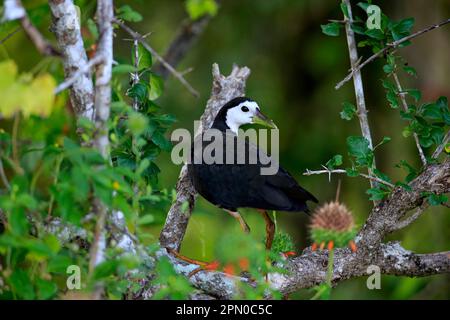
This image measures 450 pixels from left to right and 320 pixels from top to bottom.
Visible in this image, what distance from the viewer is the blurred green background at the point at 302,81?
7652 mm

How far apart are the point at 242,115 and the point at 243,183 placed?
32.6 inches

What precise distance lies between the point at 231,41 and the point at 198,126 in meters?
3.49

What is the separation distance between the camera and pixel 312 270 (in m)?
3.98

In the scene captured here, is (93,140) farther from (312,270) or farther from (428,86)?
(428,86)

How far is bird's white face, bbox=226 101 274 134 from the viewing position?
15.9ft

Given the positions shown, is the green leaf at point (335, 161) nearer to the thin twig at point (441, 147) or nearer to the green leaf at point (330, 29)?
the thin twig at point (441, 147)

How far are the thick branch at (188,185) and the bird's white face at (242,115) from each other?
0.12 metres

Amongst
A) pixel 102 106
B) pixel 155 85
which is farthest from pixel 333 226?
pixel 155 85

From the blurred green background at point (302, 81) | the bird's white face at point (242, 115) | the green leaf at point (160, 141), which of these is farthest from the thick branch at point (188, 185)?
the blurred green background at point (302, 81)

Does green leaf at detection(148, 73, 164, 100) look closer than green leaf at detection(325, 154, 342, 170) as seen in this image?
No

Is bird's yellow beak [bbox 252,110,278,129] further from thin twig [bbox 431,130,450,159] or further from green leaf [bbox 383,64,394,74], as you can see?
thin twig [bbox 431,130,450,159]

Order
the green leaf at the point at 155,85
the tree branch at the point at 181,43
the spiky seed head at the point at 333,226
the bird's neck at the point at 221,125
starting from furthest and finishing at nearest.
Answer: the tree branch at the point at 181,43 < the bird's neck at the point at 221,125 < the green leaf at the point at 155,85 < the spiky seed head at the point at 333,226

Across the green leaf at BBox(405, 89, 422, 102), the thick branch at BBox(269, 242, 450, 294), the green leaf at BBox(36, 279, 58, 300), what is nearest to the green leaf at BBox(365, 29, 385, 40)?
the green leaf at BBox(405, 89, 422, 102)
